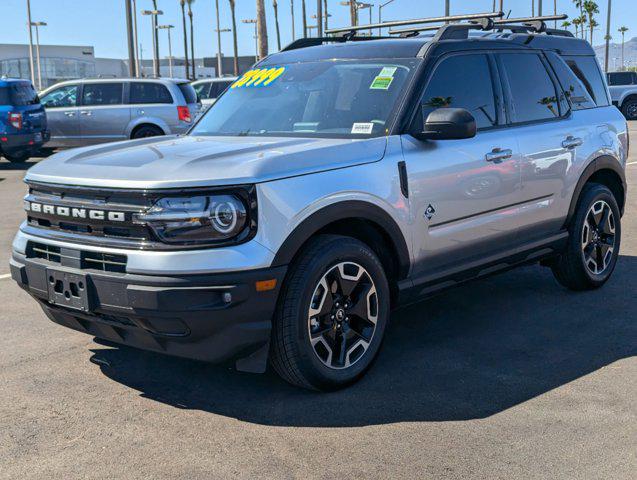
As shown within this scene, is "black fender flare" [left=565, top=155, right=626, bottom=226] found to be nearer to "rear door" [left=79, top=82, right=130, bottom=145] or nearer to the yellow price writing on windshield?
the yellow price writing on windshield

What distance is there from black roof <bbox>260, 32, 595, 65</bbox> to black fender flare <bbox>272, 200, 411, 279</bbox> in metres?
1.16

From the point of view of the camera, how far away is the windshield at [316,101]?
190 inches

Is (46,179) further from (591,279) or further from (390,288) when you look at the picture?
(591,279)

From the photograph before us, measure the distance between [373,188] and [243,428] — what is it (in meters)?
1.41

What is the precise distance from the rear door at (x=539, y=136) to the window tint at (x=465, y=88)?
21 centimetres

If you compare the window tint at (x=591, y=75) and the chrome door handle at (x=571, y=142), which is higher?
the window tint at (x=591, y=75)

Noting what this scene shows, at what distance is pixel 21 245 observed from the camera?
4422mm

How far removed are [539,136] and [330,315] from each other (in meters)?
2.25

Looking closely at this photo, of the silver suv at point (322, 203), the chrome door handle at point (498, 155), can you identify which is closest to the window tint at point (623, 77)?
the silver suv at point (322, 203)

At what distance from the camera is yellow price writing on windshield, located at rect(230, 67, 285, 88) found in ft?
18.1

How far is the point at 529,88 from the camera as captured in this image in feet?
19.0

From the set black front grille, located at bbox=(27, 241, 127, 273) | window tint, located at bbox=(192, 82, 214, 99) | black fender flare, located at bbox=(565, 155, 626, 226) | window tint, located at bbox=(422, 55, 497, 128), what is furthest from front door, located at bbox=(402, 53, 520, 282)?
window tint, located at bbox=(192, 82, 214, 99)

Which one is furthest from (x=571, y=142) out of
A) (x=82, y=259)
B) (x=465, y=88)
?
(x=82, y=259)

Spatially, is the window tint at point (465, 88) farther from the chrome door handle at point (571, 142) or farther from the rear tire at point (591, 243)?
the rear tire at point (591, 243)
